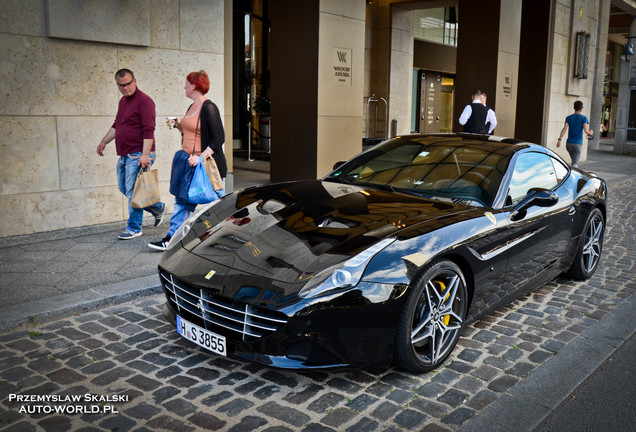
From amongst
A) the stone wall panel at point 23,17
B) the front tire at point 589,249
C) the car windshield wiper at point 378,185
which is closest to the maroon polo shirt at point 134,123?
the stone wall panel at point 23,17

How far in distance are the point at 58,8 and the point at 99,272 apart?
3304 millimetres

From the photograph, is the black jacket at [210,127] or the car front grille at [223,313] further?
the black jacket at [210,127]

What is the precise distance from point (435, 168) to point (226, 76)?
716 centimetres

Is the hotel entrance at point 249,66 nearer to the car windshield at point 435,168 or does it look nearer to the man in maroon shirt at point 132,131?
the man in maroon shirt at point 132,131

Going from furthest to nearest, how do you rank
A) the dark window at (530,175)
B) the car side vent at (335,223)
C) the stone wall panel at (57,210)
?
1. the stone wall panel at (57,210)
2. the dark window at (530,175)
3. the car side vent at (335,223)

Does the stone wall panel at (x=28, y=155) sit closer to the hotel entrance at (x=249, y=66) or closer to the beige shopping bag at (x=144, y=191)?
the beige shopping bag at (x=144, y=191)

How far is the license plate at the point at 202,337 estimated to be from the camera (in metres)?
3.53

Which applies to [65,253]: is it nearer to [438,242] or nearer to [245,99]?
[438,242]

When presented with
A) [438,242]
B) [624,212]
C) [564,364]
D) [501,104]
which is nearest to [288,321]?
[438,242]

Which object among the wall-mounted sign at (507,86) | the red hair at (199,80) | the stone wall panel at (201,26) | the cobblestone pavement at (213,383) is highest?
the stone wall panel at (201,26)

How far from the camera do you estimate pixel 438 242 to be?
12.4 ft

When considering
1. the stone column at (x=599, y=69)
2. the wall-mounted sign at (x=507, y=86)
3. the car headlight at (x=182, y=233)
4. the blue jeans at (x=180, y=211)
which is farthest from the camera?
the stone column at (x=599, y=69)

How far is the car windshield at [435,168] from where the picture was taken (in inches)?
181

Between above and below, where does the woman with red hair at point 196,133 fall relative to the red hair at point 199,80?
below
